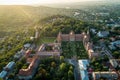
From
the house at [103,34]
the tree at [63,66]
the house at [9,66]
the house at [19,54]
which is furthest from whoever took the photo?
the house at [103,34]

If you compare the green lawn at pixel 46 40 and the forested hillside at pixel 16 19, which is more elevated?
the green lawn at pixel 46 40

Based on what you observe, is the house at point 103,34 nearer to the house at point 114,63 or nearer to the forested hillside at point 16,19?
the house at point 114,63

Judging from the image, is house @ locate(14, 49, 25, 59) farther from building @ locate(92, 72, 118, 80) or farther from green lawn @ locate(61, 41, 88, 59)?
building @ locate(92, 72, 118, 80)

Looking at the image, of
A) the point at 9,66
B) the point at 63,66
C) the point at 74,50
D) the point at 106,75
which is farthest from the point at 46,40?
the point at 106,75

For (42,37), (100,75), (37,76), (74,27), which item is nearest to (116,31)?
(74,27)

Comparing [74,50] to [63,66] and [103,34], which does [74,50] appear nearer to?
[63,66]

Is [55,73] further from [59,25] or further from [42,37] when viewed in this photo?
[59,25]

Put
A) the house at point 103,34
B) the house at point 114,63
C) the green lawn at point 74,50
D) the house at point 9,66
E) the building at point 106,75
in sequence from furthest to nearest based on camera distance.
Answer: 1. the house at point 103,34
2. the green lawn at point 74,50
3. the house at point 114,63
4. the house at point 9,66
5. the building at point 106,75

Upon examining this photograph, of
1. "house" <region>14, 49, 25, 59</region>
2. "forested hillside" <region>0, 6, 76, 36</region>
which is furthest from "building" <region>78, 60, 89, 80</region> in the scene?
"forested hillside" <region>0, 6, 76, 36</region>

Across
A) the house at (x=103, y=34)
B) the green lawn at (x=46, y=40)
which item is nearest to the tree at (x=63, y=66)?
the green lawn at (x=46, y=40)
